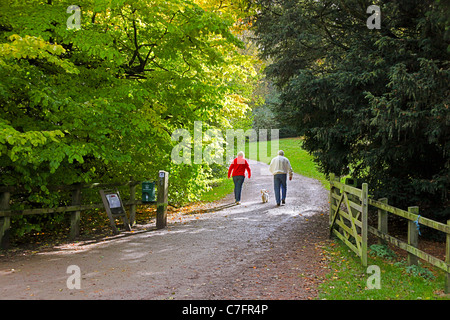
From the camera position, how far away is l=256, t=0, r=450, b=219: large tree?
8516 millimetres

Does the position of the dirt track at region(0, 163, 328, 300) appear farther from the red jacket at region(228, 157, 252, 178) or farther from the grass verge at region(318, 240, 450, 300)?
the red jacket at region(228, 157, 252, 178)

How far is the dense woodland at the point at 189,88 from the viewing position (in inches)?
323

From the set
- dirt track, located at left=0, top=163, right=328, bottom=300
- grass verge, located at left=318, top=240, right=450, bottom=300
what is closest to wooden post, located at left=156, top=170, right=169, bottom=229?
dirt track, located at left=0, top=163, right=328, bottom=300

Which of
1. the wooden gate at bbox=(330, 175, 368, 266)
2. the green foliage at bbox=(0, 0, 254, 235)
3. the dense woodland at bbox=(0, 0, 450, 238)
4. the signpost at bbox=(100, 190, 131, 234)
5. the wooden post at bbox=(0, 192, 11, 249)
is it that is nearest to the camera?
the wooden gate at bbox=(330, 175, 368, 266)

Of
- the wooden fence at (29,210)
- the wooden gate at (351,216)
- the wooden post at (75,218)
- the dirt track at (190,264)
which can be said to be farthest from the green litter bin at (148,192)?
the wooden gate at (351,216)

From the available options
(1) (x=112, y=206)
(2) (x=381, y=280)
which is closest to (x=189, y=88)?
(1) (x=112, y=206)

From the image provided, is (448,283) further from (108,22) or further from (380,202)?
(108,22)

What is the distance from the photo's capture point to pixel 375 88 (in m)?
10.1

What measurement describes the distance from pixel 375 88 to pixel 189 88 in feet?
15.2

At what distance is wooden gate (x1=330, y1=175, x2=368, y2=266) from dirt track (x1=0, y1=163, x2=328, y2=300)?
661mm

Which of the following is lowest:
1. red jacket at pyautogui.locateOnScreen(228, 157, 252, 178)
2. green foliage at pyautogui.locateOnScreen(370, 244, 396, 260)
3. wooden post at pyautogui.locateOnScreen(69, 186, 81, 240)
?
green foliage at pyautogui.locateOnScreen(370, 244, 396, 260)

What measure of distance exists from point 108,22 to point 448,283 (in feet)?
30.1

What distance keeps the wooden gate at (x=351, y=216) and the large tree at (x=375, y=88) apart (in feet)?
4.48

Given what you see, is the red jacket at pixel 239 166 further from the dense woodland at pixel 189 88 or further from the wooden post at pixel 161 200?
the wooden post at pixel 161 200
